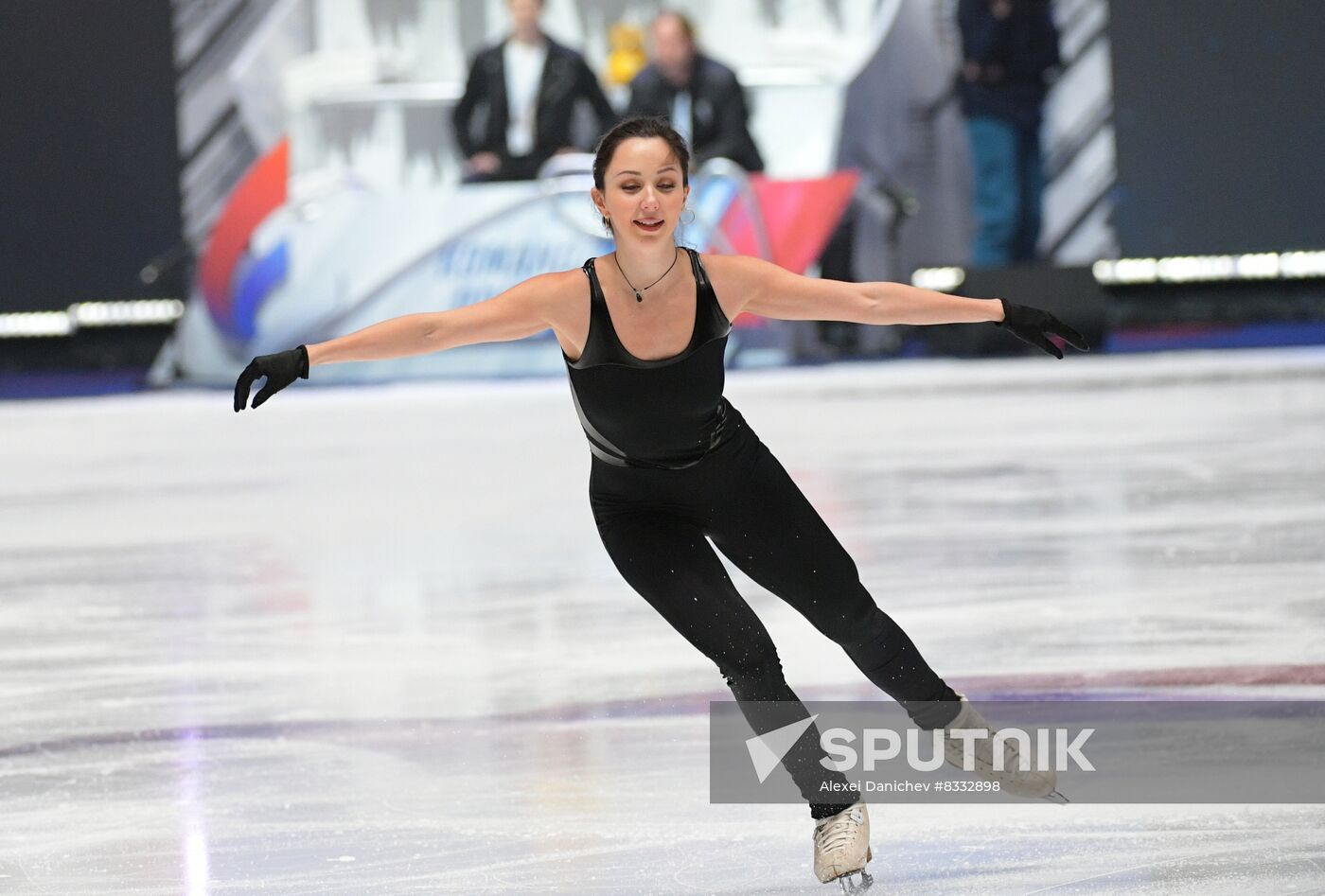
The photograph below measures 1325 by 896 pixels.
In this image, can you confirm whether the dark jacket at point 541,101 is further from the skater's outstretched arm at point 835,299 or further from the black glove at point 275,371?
the black glove at point 275,371

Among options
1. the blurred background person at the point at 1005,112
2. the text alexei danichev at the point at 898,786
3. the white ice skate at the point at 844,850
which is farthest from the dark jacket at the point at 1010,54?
the white ice skate at the point at 844,850

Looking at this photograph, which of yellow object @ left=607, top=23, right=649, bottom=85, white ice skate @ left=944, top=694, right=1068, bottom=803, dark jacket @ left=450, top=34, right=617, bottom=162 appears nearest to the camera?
white ice skate @ left=944, top=694, right=1068, bottom=803

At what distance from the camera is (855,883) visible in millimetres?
2082

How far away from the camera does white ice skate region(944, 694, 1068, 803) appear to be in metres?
2.24

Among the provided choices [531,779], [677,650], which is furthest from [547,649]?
[531,779]

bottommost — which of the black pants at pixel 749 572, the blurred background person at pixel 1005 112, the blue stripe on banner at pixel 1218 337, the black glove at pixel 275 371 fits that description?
the blue stripe on banner at pixel 1218 337

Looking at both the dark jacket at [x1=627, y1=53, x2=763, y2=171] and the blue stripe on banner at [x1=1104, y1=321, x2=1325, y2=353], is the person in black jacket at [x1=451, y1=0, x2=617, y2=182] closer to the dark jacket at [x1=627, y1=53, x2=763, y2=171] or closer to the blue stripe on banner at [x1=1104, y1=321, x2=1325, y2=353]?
the dark jacket at [x1=627, y1=53, x2=763, y2=171]

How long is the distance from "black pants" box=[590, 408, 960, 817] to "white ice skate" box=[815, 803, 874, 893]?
0.09 feet

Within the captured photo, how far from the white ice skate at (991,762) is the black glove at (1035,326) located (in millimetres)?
451

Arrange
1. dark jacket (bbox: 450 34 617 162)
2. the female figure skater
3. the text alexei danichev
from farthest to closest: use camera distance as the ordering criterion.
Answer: dark jacket (bbox: 450 34 617 162) → the text alexei danichev → the female figure skater

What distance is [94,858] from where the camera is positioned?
7.45ft

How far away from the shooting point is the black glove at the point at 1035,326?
7.26 ft

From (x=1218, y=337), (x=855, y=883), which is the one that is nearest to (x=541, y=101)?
(x=1218, y=337)

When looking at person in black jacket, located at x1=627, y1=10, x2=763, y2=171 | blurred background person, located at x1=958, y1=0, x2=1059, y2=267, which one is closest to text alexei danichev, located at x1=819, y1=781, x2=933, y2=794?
person in black jacket, located at x1=627, y1=10, x2=763, y2=171
